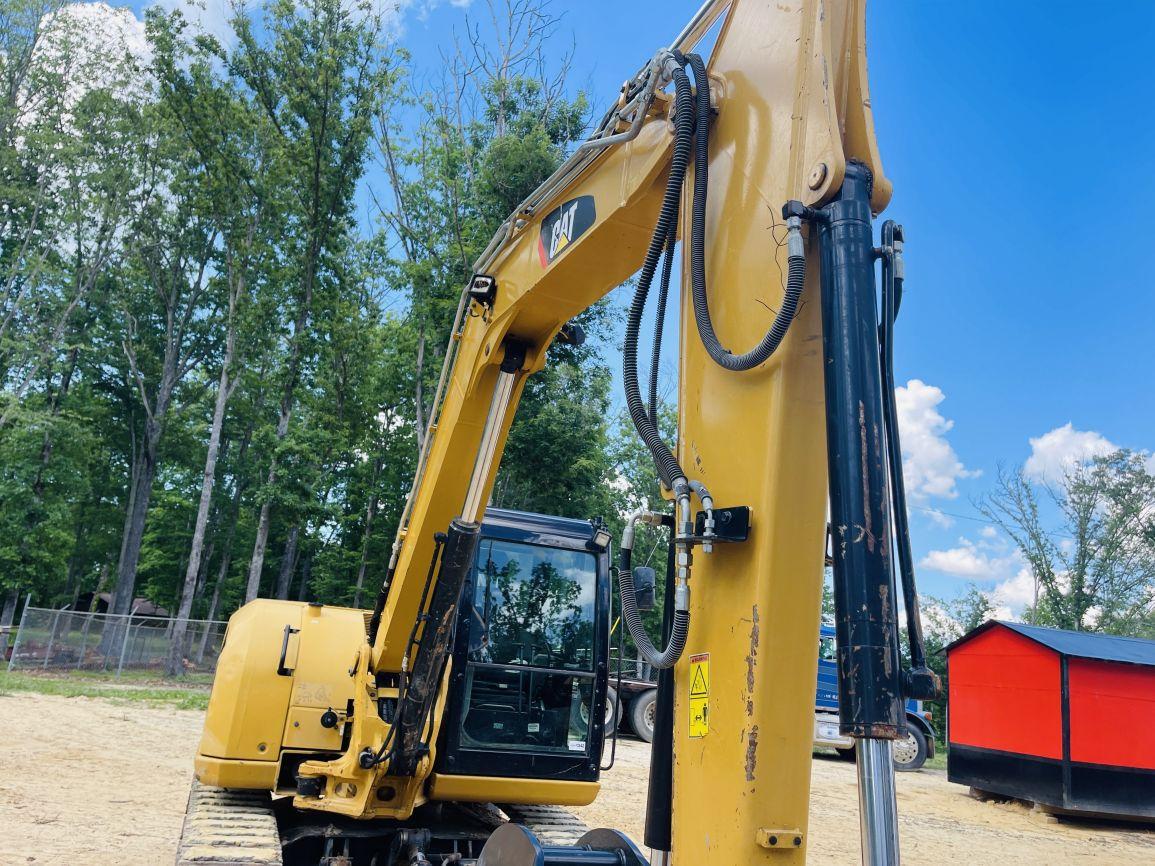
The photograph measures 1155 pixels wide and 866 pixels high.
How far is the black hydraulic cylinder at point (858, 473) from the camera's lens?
69.1 inches

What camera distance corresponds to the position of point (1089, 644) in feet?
40.0

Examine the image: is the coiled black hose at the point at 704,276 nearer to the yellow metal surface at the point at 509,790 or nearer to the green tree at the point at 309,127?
the yellow metal surface at the point at 509,790

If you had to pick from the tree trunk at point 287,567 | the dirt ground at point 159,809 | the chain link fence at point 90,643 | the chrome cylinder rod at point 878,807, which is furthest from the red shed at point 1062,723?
the tree trunk at point 287,567

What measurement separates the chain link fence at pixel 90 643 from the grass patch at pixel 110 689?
2.78 feet

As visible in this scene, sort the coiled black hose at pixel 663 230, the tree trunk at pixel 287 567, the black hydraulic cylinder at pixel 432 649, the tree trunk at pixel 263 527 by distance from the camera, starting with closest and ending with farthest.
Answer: the coiled black hose at pixel 663 230, the black hydraulic cylinder at pixel 432 649, the tree trunk at pixel 263 527, the tree trunk at pixel 287 567

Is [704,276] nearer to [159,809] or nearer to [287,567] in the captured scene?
[159,809]


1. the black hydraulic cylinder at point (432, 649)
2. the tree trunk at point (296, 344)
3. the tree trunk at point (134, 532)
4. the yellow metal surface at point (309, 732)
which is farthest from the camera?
the tree trunk at point (134, 532)

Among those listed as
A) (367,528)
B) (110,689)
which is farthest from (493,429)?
(367,528)

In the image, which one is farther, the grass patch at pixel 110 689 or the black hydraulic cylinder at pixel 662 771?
the grass patch at pixel 110 689

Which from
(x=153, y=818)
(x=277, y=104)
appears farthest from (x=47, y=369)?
(x=153, y=818)

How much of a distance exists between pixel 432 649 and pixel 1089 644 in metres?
11.3

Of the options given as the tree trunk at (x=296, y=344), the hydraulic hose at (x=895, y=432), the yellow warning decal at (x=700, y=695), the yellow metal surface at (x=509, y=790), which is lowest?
the yellow metal surface at (x=509, y=790)

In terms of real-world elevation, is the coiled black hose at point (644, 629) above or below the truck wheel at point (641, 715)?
above

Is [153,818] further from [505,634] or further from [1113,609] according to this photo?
[1113,609]
